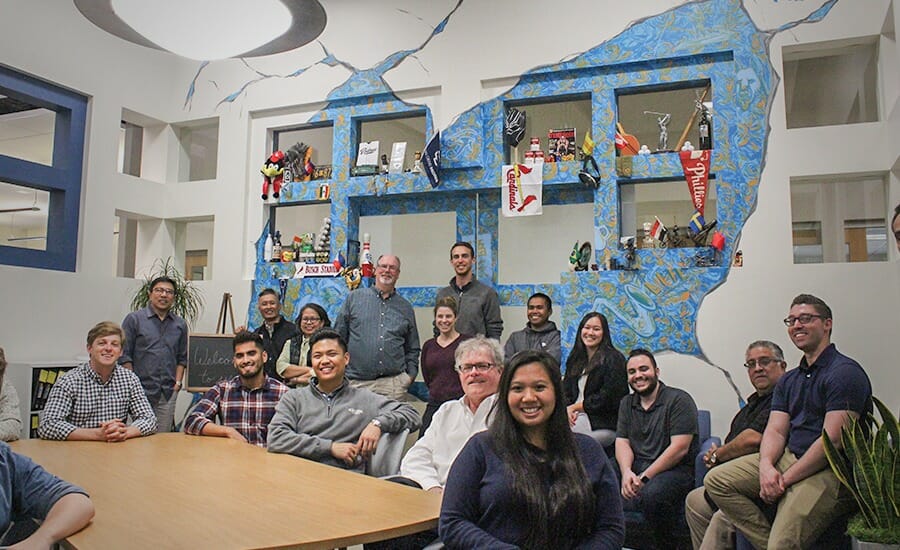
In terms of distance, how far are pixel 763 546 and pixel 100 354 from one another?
3.30 metres

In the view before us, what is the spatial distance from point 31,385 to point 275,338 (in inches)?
70.9

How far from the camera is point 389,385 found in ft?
16.8

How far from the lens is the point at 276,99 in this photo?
21.3 feet

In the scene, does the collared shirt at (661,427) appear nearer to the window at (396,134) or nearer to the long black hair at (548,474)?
the long black hair at (548,474)

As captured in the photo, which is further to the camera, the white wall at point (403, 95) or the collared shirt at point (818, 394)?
the white wall at point (403, 95)

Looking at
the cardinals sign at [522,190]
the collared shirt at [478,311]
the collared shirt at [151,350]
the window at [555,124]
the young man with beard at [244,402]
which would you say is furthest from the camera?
the window at [555,124]

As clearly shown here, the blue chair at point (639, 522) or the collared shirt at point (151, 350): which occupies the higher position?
the collared shirt at point (151, 350)

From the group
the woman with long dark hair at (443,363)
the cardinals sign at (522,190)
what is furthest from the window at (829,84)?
the woman with long dark hair at (443,363)

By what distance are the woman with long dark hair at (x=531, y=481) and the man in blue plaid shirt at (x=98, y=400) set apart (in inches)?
87.3

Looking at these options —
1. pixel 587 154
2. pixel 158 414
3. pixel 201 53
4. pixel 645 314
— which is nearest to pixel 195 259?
pixel 158 414

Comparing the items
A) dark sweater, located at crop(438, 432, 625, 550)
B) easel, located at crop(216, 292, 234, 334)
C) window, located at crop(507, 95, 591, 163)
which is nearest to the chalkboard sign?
easel, located at crop(216, 292, 234, 334)

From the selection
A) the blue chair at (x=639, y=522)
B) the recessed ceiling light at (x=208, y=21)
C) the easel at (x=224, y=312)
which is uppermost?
the recessed ceiling light at (x=208, y=21)

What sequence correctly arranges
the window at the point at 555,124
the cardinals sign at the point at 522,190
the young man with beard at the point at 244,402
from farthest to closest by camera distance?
1. the window at the point at 555,124
2. the cardinals sign at the point at 522,190
3. the young man with beard at the point at 244,402

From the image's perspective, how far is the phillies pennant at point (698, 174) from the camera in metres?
4.89
